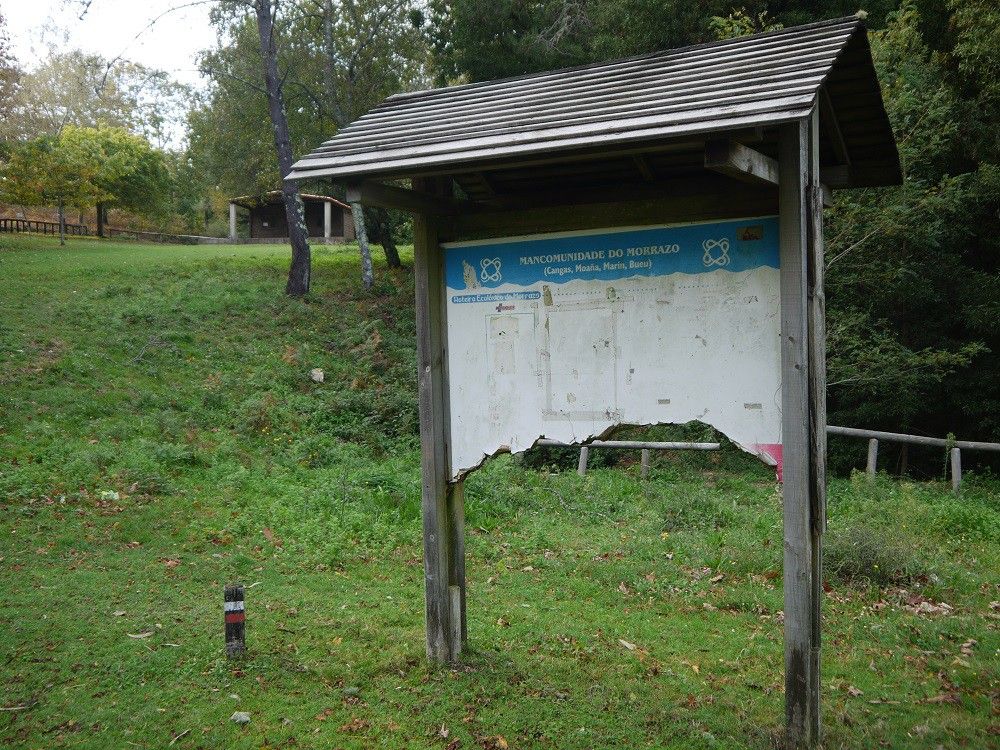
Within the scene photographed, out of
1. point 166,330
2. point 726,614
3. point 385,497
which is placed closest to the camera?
point 726,614

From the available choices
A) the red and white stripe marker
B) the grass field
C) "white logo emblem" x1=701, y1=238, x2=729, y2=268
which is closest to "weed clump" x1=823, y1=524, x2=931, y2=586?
the grass field

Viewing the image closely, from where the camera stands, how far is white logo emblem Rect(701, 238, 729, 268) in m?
5.06

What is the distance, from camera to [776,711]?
5402 mm

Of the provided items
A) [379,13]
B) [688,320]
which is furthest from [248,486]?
[379,13]

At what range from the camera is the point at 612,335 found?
17.7ft

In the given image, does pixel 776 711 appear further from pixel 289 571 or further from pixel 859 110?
pixel 289 571

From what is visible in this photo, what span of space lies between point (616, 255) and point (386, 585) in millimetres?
4179

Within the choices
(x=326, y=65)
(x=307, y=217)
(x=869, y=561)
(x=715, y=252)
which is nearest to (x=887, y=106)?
(x=869, y=561)

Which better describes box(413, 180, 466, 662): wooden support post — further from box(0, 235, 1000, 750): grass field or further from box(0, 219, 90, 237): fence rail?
box(0, 219, 90, 237): fence rail

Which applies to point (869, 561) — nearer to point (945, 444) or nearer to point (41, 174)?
point (945, 444)

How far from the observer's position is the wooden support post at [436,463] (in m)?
5.91

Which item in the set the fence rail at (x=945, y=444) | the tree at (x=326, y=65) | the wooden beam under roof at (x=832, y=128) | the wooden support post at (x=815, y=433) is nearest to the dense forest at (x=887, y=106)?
the tree at (x=326, y=65)

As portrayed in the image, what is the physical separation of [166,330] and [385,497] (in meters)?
8.86

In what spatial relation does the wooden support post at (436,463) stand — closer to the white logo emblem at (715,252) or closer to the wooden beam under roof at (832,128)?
the white logo emblem at (715,252)
